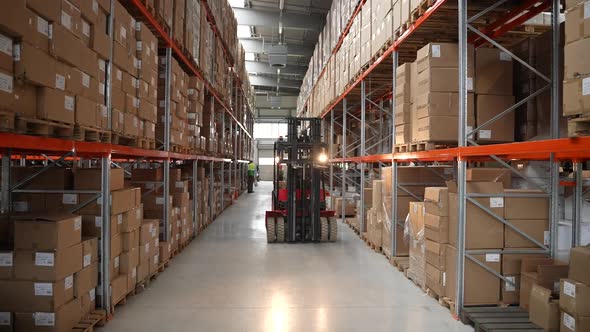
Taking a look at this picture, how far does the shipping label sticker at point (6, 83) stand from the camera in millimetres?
3037

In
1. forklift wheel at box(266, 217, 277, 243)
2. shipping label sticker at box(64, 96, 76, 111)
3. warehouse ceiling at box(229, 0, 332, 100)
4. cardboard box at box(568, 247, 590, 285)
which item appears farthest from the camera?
warehouse ceiling at box(229, 0, 332, 100)

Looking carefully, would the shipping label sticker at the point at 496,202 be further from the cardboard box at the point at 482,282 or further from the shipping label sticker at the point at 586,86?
the shipping label sticker at the point at 586,86

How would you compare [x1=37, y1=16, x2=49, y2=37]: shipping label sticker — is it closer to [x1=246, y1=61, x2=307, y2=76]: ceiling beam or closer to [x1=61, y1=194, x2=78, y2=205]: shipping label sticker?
[x1=61, y1=194, x2=78, y2=205]: shipping label sticker

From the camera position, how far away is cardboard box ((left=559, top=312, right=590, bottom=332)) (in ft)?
11.7

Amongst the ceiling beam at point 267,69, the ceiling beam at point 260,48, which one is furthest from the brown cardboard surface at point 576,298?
the ceiling beam at point 267,69

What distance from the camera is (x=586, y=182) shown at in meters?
6.13

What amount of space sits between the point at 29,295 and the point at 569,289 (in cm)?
465

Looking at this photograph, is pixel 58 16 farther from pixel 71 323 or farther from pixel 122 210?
pixel 71 323

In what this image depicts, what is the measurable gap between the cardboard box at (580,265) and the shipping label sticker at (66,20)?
4895 millimetres

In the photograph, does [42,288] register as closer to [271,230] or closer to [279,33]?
[271,230]

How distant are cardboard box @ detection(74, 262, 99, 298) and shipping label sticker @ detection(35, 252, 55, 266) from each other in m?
0.43

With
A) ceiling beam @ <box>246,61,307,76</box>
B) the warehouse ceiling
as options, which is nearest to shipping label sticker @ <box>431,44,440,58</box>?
the warehouse ceiling

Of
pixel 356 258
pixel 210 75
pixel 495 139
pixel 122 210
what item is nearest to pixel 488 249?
pixel 495 139

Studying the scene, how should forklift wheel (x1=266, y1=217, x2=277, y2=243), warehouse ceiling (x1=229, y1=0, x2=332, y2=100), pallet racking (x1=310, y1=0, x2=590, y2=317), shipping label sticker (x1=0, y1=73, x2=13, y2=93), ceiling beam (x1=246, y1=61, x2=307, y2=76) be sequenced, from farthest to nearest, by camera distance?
1. ceiling beam (x1=246, y1=61, x2=307, y2=76)
2. warehouse ceiling (x1=229, y1=0, x2=332, y2=100)
3. forklift wheel (x1=266, y1=217, x2=277, y2=243)
4. pallet racking (x1=310, y1=0, x2=590, y2=317)
5. shipping label sticker (x1=0, y1=73, x2=13, y2=93)
